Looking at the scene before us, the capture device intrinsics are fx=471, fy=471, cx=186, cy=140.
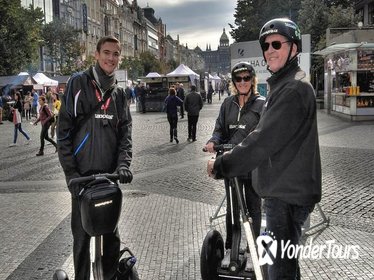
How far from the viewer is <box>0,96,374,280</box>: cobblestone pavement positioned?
15.2 ft

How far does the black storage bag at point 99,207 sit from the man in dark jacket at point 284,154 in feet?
2.24

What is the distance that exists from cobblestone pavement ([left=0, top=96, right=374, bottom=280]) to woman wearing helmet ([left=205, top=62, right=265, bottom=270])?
0.77 meters

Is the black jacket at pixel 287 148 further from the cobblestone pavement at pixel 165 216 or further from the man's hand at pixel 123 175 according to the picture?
the cobblestone pavement at pixel 165 216

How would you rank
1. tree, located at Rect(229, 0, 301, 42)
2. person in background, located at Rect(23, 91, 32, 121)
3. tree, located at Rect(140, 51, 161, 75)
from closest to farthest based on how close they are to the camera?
person in background, located at Rect(23, 91, 32, 121) → tree, located at Rect(229, 0, 301, 42) → tree, located at Rect(140, 51, 161, 75)

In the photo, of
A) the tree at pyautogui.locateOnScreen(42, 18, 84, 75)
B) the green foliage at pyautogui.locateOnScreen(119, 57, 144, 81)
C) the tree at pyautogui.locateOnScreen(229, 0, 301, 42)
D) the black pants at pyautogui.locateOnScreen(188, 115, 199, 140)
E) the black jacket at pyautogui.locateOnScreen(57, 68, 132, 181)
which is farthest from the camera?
the green foliage at pyautogui.locateOnScreen(119, 57, 144, 81)

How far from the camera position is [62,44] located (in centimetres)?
5250

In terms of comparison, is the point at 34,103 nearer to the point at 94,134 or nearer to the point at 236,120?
the point at 236,120

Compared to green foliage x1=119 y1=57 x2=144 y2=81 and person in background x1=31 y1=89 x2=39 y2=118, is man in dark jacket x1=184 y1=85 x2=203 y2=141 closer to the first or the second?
person in background x1=31 y1=89 x2=39 y2=118

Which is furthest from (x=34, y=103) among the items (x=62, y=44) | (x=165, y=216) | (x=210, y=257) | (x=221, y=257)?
(x=210, y=257)

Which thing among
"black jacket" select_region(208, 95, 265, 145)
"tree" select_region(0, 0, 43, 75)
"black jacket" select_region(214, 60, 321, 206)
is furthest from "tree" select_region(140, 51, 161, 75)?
"black jacket" select_region(214, 60, 321, 206)

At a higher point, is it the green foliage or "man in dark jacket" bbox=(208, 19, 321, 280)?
the green foliage

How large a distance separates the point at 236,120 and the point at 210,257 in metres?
1.33

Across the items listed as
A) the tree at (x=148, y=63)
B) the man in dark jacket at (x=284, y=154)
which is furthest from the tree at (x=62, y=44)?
the man in dark jacket at (x=284, y=154)

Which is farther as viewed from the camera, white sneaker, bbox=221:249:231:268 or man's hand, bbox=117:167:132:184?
white sneaker, bbox=221:249:231:268
